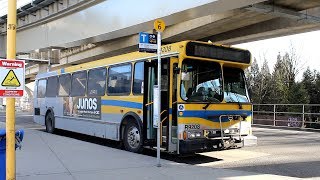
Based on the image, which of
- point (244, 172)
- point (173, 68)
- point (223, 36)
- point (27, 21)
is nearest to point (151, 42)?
point (173, 68)

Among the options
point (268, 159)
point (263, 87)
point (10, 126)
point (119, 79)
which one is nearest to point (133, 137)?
point (119, 79)

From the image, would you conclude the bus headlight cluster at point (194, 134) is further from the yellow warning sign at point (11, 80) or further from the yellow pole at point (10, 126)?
the yellow warning sign at point (11, 80)

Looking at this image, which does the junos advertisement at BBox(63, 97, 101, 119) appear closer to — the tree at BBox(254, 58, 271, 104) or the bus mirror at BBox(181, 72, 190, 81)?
the bus mirror at BBox(181, 72, 190, 81)

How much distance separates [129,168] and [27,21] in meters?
17.9

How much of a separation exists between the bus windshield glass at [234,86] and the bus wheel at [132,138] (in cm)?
266

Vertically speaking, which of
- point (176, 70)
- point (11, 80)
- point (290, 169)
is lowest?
point (290, 169)

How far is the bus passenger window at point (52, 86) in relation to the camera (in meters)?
18.2

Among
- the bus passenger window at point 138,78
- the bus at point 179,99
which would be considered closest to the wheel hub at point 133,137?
the bus at point 179,99

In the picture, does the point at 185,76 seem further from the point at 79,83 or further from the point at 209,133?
the point at 79,83

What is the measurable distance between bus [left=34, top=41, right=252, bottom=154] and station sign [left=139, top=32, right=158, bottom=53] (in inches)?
36.8

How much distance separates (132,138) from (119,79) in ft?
6.65

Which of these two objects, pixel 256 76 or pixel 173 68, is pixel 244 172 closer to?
pixel 173 68

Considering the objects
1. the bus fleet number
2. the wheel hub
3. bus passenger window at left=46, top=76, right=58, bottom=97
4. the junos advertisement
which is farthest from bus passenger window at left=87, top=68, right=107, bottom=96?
A: bus passenger window at left=46, top=76, right=58, bottom=97

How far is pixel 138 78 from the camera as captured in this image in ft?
39.1
